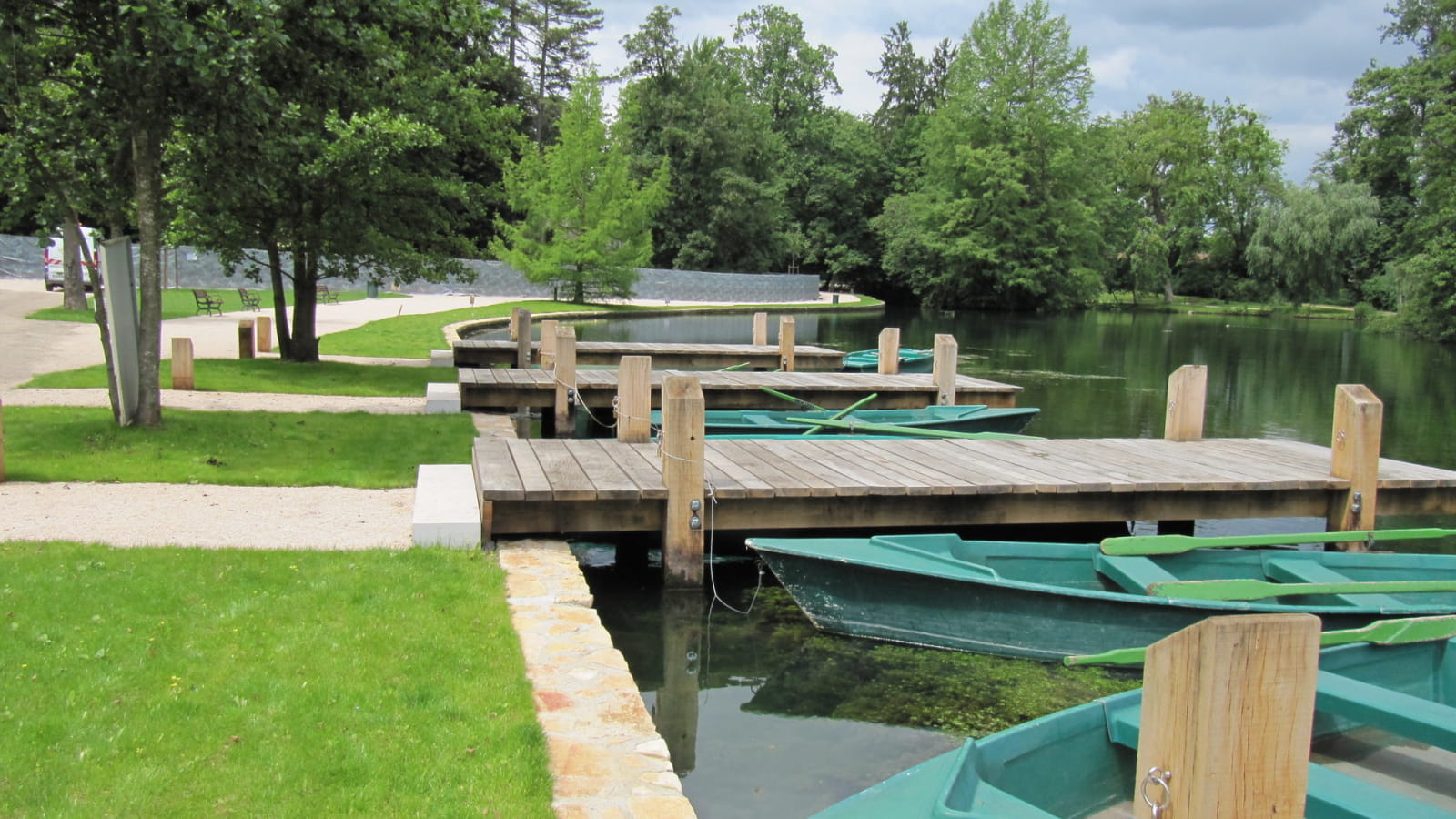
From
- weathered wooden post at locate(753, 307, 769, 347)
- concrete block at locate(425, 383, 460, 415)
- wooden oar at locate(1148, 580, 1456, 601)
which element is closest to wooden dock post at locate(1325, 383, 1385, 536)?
wooden oar at locate(1148, 580, 1456, 601)

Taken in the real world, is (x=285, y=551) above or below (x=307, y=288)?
below

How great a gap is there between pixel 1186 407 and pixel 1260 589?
210 inches

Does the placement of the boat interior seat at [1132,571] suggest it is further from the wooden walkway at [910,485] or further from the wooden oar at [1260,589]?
the wooden walkway at [910,485]

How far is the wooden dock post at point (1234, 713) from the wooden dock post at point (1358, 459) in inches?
329

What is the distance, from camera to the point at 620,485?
8.68 metres

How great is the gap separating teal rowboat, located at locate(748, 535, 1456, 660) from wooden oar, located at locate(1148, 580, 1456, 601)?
5 centimetres

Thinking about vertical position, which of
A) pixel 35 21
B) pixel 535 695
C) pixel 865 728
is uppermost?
pixel 35 21

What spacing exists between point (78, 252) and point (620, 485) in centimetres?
2684

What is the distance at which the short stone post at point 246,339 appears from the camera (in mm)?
19875

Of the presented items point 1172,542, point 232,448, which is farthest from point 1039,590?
point 232,448

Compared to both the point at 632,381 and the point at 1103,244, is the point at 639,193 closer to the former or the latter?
the point at 1103,244

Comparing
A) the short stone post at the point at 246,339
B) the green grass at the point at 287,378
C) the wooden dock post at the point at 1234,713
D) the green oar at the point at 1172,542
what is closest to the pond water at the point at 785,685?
the green oar at the point at 1172,542

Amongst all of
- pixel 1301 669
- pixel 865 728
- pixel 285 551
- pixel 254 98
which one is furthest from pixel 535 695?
pixel 254 98

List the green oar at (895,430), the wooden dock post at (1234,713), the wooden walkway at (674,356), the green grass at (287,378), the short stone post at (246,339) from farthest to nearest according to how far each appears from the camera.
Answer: the wooden walkway at (674,356) < the short stone post at (246,339) < the green grass at (287,378) < the green oar at (895,430) < the wooden dock post at (1234,713)
